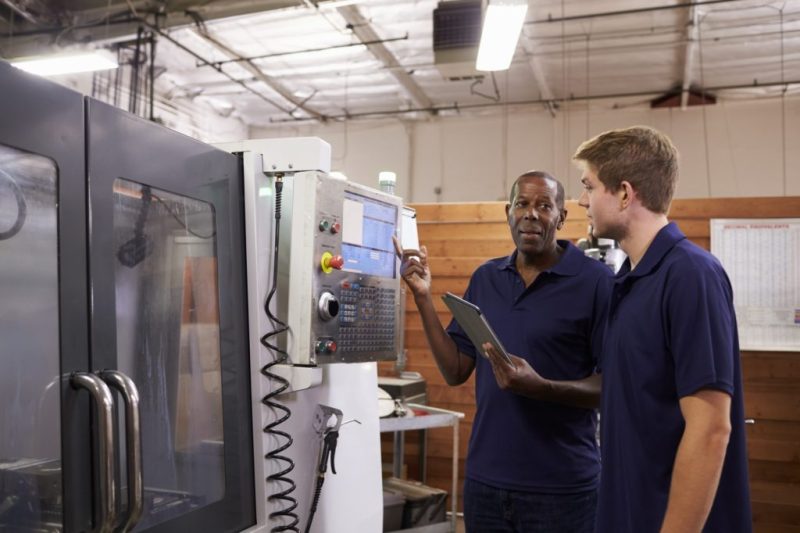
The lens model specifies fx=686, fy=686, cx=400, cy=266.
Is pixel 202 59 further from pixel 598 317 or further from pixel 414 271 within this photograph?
pixel 598 317

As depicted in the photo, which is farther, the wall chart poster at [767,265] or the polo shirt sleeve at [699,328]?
the wall chart poster at [767,265]

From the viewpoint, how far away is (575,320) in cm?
180

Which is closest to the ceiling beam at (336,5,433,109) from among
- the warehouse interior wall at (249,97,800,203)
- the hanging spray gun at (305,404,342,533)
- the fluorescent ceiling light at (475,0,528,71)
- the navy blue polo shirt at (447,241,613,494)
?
the warehouse interior wall at (249,97,800,203)

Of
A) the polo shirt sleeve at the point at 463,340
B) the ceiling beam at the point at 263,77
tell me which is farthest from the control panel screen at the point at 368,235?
the ceiling beam at the point at 263,77

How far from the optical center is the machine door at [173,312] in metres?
1.12

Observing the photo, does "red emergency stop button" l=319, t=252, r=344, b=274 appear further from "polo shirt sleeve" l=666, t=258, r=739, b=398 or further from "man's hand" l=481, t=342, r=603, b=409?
"polo shirt sleeve" l=666, t=258, r=739, b=398

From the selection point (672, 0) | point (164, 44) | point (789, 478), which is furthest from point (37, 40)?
point (789, 478)

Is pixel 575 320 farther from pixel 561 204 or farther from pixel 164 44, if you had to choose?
pixel 164 44

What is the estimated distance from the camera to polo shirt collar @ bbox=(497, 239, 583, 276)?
1860 millimetres

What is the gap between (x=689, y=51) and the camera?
16.9 feet

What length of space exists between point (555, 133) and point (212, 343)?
5.85 m

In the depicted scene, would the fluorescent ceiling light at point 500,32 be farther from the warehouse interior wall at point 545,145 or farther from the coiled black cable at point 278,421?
the warehouse interior wall at point 545,145

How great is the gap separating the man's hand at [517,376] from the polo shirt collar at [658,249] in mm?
433

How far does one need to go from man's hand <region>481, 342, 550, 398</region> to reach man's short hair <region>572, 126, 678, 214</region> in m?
0.52
